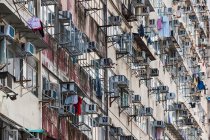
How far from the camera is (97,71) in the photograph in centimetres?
2698

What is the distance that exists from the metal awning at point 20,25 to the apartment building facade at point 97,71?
0.02m

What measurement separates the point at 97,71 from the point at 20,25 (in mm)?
7623

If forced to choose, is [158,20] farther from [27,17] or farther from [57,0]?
[27,17]

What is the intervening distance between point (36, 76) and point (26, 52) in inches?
72.9

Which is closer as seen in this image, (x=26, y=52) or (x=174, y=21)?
(x=26, y=52)

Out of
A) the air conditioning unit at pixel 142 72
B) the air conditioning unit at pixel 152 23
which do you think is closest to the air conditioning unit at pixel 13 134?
the air conditioning unit at pixel 142 72

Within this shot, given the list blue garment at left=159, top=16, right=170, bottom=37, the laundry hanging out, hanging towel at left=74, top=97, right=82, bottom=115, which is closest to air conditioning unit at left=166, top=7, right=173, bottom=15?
blue garment at left=159, top=16, right=170, bottom=37

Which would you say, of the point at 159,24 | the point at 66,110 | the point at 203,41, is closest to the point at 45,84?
the point at 66,110

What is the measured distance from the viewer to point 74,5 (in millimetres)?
24859

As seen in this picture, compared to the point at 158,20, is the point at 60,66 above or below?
below

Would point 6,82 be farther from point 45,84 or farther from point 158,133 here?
point 158,133

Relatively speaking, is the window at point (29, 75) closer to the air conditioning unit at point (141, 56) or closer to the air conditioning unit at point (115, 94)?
the air conditioning unit at point (115, 94)

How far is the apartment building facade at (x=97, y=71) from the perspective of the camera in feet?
64.6

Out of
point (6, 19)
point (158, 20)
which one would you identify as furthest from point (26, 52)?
point (158, 20)
